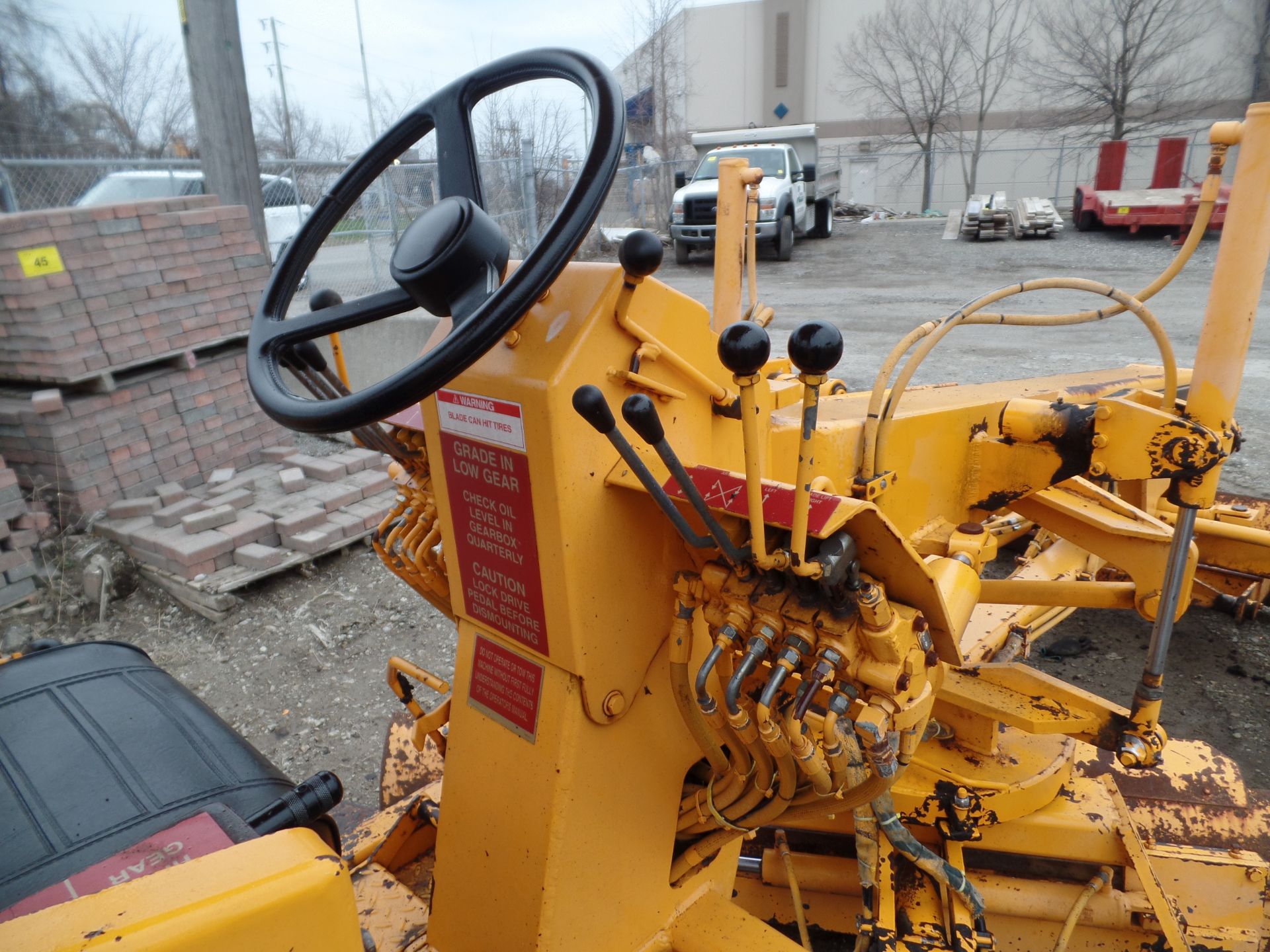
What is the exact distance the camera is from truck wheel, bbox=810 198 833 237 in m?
17.1

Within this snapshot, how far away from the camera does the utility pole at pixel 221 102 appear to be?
575cm

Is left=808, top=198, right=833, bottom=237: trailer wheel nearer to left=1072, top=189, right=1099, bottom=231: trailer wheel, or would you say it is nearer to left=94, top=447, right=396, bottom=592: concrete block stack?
left=1072, top=189, right=1099, bottom=231: trailer wheel

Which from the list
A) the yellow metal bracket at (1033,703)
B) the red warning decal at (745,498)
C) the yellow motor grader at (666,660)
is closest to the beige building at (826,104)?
the yellow metal bracket at (1033,703)

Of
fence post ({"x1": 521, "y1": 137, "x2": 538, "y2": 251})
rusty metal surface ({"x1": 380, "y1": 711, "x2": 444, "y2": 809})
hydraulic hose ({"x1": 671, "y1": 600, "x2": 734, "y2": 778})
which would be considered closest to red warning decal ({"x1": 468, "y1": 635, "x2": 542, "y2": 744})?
hydraulic hose ({"x1": 671, "y1": 600, "x2": 734, "y2": 778})

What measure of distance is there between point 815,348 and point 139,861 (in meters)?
1.10

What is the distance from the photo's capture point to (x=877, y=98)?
26016 mm

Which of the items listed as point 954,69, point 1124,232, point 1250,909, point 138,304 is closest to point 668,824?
point 1250,909

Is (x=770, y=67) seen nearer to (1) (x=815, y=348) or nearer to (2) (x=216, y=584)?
(2) (x=216, y=584)

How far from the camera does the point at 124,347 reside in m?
4.85

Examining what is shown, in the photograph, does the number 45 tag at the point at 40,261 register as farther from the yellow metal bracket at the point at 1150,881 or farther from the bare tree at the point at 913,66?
the bare tree at the point at 913,66

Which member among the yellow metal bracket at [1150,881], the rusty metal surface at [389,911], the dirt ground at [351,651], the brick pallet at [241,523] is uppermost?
the rusty metal surface at [389,911]

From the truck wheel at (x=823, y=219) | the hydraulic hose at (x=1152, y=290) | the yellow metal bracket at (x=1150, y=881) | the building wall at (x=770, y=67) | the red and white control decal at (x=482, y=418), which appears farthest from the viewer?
the building wall at (x=770, y=67)

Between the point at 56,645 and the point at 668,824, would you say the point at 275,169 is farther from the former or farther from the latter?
the point at 668,824

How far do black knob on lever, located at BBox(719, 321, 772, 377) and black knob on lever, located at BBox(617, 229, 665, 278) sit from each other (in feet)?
0.61
